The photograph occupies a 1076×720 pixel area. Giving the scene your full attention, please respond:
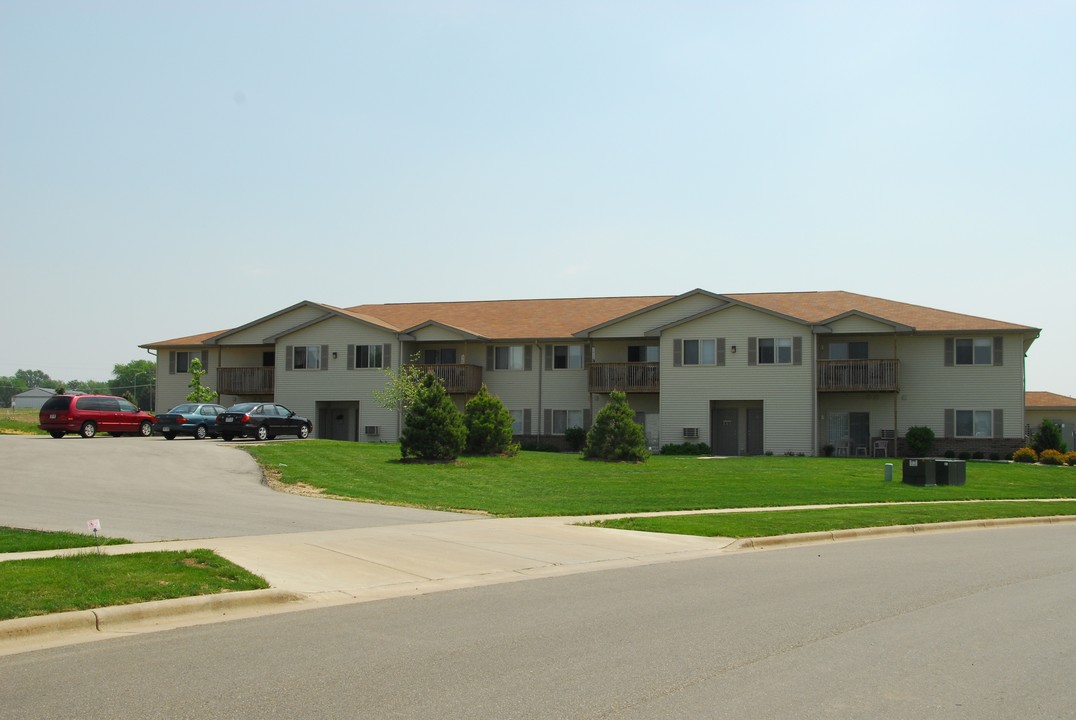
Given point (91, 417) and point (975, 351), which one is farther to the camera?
point (975, 351)

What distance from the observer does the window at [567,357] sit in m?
46.9

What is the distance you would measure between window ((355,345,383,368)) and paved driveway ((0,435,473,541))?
17.4m

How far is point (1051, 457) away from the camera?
3859 cm

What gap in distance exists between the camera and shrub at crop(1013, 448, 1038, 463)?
130 feet

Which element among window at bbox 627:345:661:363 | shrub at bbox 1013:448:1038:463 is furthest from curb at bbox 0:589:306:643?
shrub at bbox 1013:448:1038:463

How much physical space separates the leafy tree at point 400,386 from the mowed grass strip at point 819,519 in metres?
24.2

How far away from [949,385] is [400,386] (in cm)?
2322

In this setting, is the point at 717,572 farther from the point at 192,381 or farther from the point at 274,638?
the point at 192,381

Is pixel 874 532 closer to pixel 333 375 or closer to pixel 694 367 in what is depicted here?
pixel 694 367

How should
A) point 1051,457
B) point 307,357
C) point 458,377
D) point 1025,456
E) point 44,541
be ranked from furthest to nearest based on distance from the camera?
point 307,357
point 458,377
point 1025,456
point 1051,457
point 44,541

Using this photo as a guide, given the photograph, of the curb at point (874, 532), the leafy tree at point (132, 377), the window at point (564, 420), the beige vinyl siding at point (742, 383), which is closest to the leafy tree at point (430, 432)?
the curb at point (874, 532)

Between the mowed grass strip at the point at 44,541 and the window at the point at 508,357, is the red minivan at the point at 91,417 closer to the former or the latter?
the window at the point at 508,357

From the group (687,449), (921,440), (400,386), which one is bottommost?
(687,449)

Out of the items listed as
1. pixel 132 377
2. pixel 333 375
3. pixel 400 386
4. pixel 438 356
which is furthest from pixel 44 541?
pixel 132 377
